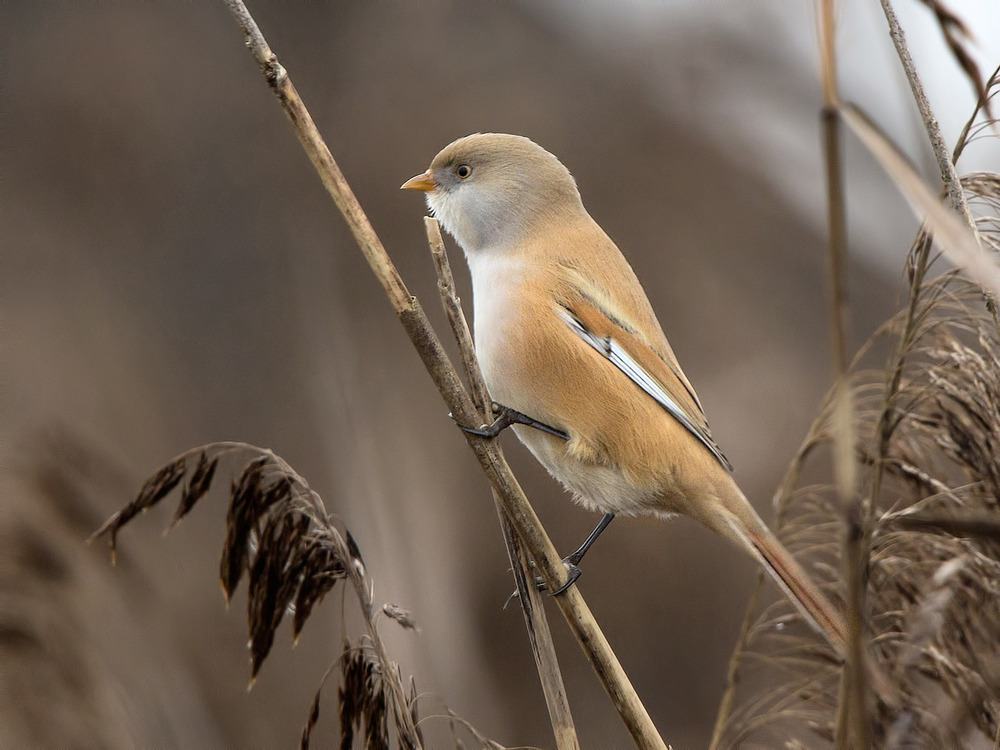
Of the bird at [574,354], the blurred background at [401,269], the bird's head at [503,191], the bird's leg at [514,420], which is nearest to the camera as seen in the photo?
the bird's leg at [514,420]

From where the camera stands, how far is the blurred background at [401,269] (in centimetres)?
320

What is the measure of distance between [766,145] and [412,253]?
6.24 feet

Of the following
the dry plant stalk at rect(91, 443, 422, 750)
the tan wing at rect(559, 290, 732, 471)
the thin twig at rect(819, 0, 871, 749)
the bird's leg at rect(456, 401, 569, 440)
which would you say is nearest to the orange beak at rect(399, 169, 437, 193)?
the tan wing at rect(559, 290, 732, 471)

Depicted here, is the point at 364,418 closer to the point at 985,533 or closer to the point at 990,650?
the point at 990,650

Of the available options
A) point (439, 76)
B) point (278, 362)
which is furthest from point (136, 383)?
point (439, 76)

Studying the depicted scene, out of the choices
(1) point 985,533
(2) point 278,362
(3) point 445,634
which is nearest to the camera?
(1) point 985,533

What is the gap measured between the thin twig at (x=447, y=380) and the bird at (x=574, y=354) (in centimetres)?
34

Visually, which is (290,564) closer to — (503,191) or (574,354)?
(574,354)

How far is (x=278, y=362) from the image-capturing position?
3.88 metres

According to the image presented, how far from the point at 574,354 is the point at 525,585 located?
54cm

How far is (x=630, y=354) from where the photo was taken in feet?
6.31

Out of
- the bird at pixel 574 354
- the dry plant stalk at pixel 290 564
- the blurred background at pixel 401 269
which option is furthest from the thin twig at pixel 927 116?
the blurred background at pixel 401 269

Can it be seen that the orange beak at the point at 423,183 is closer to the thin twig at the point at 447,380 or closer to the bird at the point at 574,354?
the bird at the point at 574,354

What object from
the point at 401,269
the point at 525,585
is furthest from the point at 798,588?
the point at 401,269
